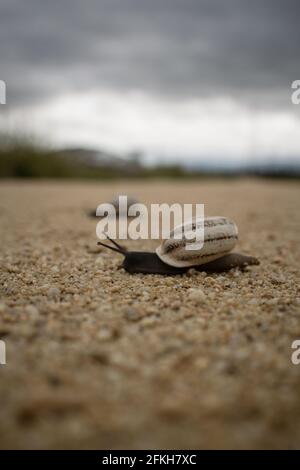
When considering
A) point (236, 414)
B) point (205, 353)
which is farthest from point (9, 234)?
point (236, 414)

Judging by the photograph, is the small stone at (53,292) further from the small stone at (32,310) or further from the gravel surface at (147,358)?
the small stone at (32,310)

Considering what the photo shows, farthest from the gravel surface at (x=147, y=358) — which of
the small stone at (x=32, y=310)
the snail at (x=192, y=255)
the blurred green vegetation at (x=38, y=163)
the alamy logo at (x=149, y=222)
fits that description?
the blurred green vegetation at (x=38, y=163)

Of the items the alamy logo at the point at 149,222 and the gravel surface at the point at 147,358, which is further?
the alamy logo at the point at 149,222

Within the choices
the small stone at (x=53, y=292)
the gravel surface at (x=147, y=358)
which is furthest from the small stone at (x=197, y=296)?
the small stone at (x=53, y=292)

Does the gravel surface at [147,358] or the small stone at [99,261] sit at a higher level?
the small stone at [99,261]

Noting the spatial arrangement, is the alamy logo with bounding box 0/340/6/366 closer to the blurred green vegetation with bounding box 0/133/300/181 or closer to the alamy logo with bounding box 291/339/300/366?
the alamy logo with bounding box 291/339/300/366

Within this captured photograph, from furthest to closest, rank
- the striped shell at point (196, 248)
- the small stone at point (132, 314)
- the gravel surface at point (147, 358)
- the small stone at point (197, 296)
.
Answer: the striped shell at point (196, 248)
the small stone at point (197, 296)
the small stone at point (132, 314)
the gravel surface at point (147, 358)

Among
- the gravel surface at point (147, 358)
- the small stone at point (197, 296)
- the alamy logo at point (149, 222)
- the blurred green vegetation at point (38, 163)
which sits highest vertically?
the blurred green vegetation at point (38, 163)

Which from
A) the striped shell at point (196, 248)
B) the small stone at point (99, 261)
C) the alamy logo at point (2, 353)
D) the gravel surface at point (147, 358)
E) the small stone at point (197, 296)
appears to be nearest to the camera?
the gravel surface at point (147, 358)

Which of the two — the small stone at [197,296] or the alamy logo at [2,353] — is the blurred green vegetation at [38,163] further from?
the alamy logo at [2,353]
